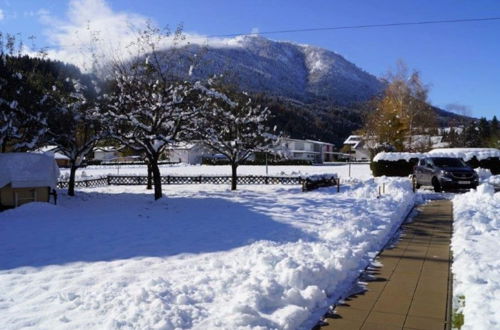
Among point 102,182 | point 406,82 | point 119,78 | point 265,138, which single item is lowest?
point 102,182

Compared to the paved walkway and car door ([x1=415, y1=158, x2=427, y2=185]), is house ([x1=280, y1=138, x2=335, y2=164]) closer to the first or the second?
car door ([x1=415, y1=158, x2=427, y2=185])

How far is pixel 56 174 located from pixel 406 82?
34.8 metres

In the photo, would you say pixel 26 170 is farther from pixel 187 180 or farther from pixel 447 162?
pixel 447 162

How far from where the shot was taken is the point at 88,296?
5.05 m

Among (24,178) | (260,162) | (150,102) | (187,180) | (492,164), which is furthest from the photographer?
(260,162)

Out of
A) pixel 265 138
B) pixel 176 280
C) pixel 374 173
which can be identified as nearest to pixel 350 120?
pixel 374 173

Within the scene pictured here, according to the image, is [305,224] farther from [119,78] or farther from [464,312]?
[119,78]

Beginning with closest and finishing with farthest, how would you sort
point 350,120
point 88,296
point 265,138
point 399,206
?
point 88,296 → point 399,206 → point 265,138 → point 350,120

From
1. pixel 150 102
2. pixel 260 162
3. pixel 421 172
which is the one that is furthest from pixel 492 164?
pixel 260 162

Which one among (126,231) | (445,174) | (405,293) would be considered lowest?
(126,231)

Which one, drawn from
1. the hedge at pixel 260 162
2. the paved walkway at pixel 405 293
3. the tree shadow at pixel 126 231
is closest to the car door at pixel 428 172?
the tree shadow at pixel 126 231

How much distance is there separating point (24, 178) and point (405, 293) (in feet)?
44.8

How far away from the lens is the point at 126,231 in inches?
415

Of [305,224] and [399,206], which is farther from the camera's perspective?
[399,206]
